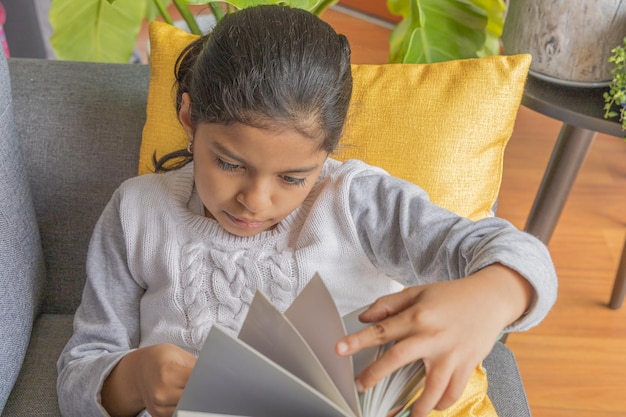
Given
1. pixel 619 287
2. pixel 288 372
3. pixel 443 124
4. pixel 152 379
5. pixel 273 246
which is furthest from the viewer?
pixel 619 287

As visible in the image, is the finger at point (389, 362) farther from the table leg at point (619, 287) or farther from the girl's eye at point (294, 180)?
the table leg at point (619, 287)

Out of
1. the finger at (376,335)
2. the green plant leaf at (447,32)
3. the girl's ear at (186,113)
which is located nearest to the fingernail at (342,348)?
the finger at (376,335)

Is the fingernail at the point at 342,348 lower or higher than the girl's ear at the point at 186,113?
higher

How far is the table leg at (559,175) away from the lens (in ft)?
4.92

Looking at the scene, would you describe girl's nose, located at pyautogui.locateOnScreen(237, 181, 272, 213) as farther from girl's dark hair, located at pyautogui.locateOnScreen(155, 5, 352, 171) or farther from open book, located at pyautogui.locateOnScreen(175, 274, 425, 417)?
open book, located at pyautogui.locateOnScreen(175, 274, 425, 417)

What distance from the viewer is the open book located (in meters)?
0.58

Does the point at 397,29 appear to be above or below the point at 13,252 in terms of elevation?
above

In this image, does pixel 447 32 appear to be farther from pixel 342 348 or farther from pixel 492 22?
pixel 342 348

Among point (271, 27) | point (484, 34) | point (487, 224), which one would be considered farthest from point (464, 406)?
point (484, 34)

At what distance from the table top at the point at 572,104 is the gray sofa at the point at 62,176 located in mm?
429

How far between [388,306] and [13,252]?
66 centimetres

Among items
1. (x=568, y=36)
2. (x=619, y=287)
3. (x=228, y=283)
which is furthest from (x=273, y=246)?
(x=619, y=287)

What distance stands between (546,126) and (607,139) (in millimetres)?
212

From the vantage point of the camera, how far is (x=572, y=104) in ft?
4.45
